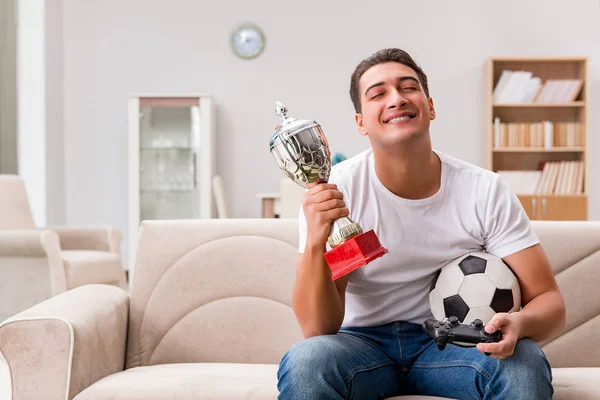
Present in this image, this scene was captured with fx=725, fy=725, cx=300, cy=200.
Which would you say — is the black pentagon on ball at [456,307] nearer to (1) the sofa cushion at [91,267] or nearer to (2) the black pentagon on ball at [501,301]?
(2) the black pentagon on ball at [501,301]

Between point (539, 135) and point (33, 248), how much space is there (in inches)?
165

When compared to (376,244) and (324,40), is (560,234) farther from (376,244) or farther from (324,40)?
(324,40)

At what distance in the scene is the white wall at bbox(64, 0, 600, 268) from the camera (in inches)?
254

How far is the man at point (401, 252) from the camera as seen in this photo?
1450 mm

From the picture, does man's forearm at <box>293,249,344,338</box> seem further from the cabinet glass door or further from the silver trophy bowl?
the cabinet glass door

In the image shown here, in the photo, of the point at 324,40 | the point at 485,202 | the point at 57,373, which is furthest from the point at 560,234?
the point at 324,40

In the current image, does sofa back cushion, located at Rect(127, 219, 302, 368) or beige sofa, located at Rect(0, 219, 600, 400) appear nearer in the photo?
beige sofa, located at Rect(0, 219, 600, 400)

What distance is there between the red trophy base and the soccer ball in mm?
188

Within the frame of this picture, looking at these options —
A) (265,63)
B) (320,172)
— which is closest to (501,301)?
(320,172)

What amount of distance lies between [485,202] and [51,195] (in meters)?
5.28

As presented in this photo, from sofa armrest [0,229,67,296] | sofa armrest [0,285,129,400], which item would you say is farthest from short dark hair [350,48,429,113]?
sofa armrest [0,229,67,296]

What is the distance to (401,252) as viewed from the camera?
1.63 metres

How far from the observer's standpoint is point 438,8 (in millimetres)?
6461

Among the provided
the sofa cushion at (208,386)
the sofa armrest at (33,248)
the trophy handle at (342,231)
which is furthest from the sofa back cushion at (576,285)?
the sofa armrest at (33,248)
